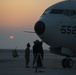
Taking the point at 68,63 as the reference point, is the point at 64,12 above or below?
above

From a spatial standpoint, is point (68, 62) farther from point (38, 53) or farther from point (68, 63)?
point (38, 53)

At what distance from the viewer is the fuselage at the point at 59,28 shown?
2634 centimetres

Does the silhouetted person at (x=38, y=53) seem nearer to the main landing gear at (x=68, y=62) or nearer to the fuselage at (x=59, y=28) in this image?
the fuselage at (x=59, y=28)

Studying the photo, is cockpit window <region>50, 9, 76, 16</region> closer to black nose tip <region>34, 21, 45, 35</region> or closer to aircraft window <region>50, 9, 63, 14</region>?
aircraft window <region>50, 9, 63, 14</region>

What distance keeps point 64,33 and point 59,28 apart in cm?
40

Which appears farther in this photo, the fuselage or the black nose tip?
the fuselage

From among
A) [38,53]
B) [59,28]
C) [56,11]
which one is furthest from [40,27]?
[56,11]

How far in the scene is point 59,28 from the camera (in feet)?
87.4

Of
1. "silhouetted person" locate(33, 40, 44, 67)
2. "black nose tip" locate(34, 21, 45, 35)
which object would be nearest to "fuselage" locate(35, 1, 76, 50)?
"black nose tip" locate(34, 21, 45, 35)

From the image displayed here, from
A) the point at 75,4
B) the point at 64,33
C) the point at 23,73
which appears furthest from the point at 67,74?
the point at 75,4

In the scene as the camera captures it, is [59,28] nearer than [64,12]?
Yes

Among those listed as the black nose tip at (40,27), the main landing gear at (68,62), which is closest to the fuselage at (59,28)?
the black nose tip at (40,27)

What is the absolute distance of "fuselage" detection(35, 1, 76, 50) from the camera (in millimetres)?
26344

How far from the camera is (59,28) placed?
26.6 metres
